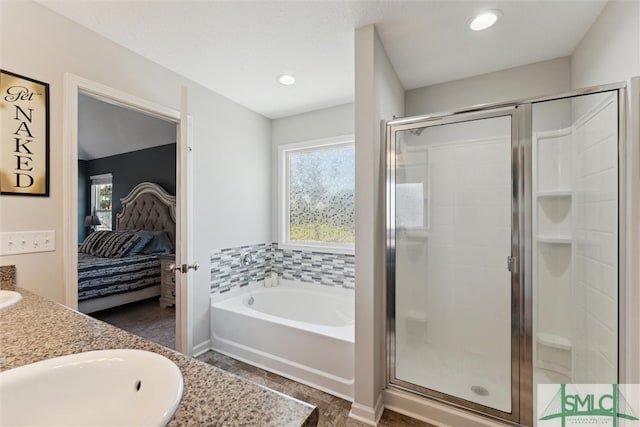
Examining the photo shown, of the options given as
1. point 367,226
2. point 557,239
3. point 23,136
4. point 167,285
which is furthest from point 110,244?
point 557,239

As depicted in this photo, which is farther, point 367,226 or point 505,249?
point 505,249

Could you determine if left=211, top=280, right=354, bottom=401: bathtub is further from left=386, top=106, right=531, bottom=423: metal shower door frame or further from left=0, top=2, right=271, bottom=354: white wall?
left=386, top=106, right=531, bottom=423: metal shower door frame

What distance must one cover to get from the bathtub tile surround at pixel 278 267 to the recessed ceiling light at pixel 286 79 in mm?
1654

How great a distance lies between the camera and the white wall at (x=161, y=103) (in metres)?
1.46

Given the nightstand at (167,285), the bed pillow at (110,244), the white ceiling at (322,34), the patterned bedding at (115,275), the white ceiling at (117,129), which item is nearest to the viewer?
the white ceiling at (322,34)

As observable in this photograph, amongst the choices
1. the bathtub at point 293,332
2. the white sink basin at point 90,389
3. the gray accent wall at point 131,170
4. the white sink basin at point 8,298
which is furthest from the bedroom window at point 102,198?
the white sink basin at point 90,389

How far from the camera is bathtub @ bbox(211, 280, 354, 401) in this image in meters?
1.97

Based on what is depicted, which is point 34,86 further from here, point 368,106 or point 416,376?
point 416,376

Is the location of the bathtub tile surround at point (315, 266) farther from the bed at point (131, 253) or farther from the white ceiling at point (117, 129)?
the white ceiling at point (117, 129)

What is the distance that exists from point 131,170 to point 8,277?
399 cm

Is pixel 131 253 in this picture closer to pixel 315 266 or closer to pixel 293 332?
pixel 315 266

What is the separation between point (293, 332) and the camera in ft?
6.98

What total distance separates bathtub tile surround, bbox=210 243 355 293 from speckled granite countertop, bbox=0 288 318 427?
161 cm

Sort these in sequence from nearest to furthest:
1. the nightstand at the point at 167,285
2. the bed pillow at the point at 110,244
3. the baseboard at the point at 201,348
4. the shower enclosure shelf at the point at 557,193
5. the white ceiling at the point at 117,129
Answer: the shower enclosure shelf at the point at 557,193 < the baseboard at the point at 201,348 < the nightstand at the point at 167,285 < the bed pillow at the point at 110,244 < the white ceiling at the point at 117,129
